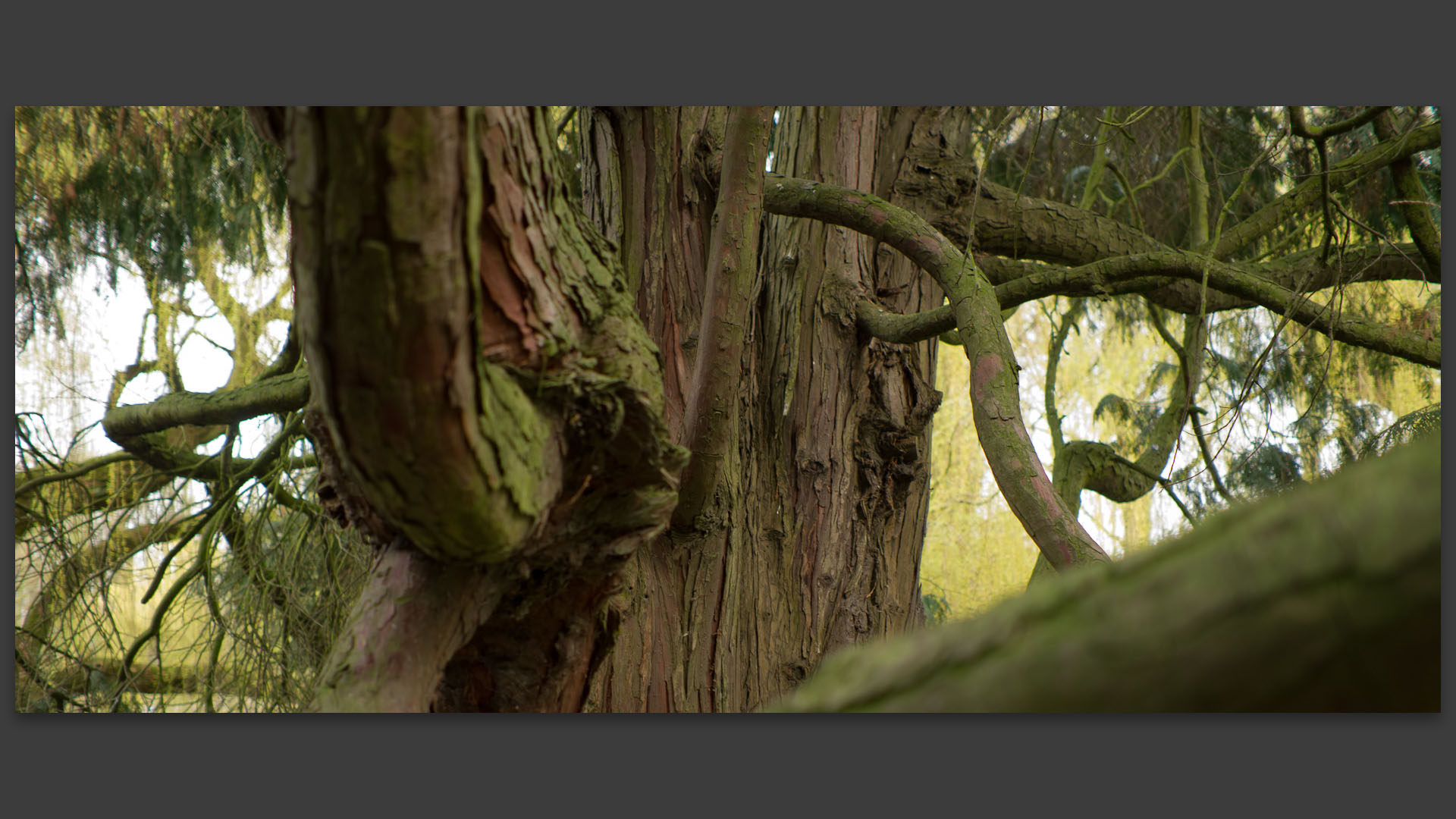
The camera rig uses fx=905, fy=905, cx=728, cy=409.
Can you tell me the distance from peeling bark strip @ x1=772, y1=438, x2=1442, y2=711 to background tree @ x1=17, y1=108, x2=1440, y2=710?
1.09ft

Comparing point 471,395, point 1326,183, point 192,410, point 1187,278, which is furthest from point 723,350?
point 192,410

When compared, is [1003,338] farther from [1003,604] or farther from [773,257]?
[1003,604]

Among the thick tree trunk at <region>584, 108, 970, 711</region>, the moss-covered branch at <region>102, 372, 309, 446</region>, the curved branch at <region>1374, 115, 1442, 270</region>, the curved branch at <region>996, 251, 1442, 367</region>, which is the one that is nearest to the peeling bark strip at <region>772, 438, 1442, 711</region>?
the thick tree trunk at <region>584, 108, 970, 711</region>

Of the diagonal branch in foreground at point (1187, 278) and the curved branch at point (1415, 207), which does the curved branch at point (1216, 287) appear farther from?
the curved branch at point (1415, 207)

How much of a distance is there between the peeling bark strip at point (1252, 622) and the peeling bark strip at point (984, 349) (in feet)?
2.29

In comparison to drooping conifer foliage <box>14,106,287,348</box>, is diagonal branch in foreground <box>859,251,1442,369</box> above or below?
below

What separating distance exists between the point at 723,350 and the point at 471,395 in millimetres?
582

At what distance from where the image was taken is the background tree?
0.51 meters

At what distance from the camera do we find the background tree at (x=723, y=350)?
0.51 m

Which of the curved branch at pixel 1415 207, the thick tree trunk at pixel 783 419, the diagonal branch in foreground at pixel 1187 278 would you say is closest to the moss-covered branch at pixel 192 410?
the thick tree trunk at pixel 783 419

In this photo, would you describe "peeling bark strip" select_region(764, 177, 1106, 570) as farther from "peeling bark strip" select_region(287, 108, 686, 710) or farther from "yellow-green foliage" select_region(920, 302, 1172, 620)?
"yellow-green foliage" select_region(920, 302, 1172, 620)

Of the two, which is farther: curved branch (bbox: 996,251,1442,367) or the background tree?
curved branch (bbox: 996,251,1442,367)

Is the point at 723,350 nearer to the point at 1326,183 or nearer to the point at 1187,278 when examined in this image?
the point at 1187,278

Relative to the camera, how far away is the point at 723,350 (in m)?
1.09
